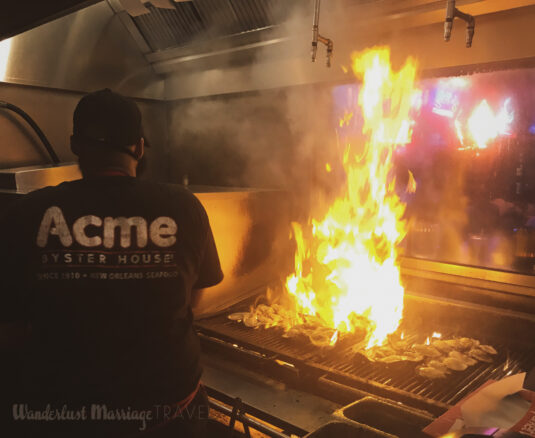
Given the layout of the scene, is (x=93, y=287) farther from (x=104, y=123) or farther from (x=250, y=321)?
(x=250, y=321)

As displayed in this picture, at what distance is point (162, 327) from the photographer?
1.67 metres

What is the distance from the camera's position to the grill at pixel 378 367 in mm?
2127

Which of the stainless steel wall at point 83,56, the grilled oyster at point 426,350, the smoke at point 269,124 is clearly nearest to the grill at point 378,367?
the grilled oyster at point 426,350

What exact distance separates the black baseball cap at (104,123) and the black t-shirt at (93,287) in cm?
16

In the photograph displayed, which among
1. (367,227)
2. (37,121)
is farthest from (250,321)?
(37,121)

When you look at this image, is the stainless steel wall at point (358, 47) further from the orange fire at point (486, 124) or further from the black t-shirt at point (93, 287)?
the black t-shirt at point (93, 287)

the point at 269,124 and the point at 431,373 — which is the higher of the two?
the point at 269,124

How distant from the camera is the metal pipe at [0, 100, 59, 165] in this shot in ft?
12.5

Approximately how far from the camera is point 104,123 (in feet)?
5.61

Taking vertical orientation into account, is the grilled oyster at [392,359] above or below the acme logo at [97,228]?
below

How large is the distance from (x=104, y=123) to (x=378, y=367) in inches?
70.2

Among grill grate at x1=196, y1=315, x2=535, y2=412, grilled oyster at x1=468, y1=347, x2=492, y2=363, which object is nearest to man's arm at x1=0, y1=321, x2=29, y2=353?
grill grate at x1=196, y1=315, x2=535, y2=412

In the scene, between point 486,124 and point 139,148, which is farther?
point 486,124

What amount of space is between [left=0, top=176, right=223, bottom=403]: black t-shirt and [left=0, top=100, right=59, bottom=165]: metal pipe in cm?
265
